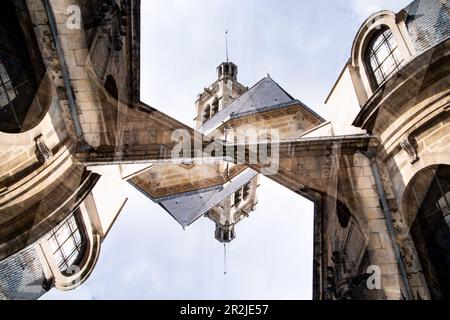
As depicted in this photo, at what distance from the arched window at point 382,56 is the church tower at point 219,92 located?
29800 mm

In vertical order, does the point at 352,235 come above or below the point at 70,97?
below

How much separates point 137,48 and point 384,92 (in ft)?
16.2

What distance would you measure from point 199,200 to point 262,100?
6.25 m

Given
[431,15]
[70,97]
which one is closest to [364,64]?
[431,15]

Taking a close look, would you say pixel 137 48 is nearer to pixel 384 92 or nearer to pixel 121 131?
pixel 121 131

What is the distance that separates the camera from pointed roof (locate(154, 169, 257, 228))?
1789 centimetres

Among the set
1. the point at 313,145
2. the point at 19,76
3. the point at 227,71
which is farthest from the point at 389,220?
the point at 227,71

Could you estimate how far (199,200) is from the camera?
19.4 meters

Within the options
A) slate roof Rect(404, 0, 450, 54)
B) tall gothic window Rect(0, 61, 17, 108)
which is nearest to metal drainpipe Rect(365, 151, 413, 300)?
slate roof Rect(404, 0, 450, 54)

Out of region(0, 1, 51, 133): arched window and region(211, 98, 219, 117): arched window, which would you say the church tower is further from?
region(0, 1, 51, 133): arched window

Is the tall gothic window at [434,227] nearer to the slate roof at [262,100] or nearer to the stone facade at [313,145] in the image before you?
the stone facade at [313,145]

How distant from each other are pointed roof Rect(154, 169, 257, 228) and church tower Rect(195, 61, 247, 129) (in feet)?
63.2

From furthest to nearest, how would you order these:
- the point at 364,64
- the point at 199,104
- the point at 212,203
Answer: the point at 199,104 < the point at 212,203 < the point at 364,64

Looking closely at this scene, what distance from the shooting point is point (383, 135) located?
7.02 m
